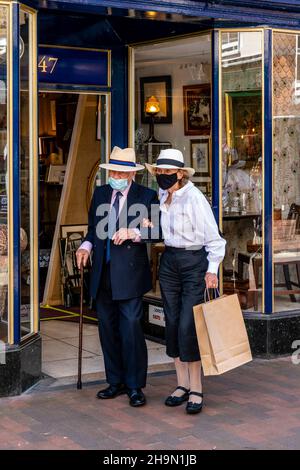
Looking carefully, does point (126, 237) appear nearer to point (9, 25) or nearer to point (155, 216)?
point (155, 216)

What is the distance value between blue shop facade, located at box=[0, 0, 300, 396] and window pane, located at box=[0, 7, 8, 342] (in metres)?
0.14

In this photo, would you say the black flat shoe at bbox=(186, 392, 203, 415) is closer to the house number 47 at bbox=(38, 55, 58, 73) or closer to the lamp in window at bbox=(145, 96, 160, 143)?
the lamp in window at bbox=(145, 96, 160, 143)

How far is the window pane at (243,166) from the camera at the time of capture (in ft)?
25.7

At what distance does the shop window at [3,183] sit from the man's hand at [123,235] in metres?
0.90

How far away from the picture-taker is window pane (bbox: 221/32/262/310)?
7832mm

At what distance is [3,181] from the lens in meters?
6.54

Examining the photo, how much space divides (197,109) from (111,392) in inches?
121

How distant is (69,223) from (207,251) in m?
4.23

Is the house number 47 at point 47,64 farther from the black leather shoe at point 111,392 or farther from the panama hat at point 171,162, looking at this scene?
the black leather shoe at point 111,392

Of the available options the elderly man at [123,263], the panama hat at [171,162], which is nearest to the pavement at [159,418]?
the elderly man at [123,263]

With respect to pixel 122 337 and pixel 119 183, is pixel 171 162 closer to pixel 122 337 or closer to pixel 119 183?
pixel 119 183

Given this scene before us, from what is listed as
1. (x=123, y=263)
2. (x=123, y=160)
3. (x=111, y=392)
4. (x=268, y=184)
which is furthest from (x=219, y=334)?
(x=268, y=184)

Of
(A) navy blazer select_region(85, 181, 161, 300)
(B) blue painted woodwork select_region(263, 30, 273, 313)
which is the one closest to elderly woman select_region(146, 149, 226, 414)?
(A) navy blazer select_region(85, 181, 161, 300)

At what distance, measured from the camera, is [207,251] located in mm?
6258
